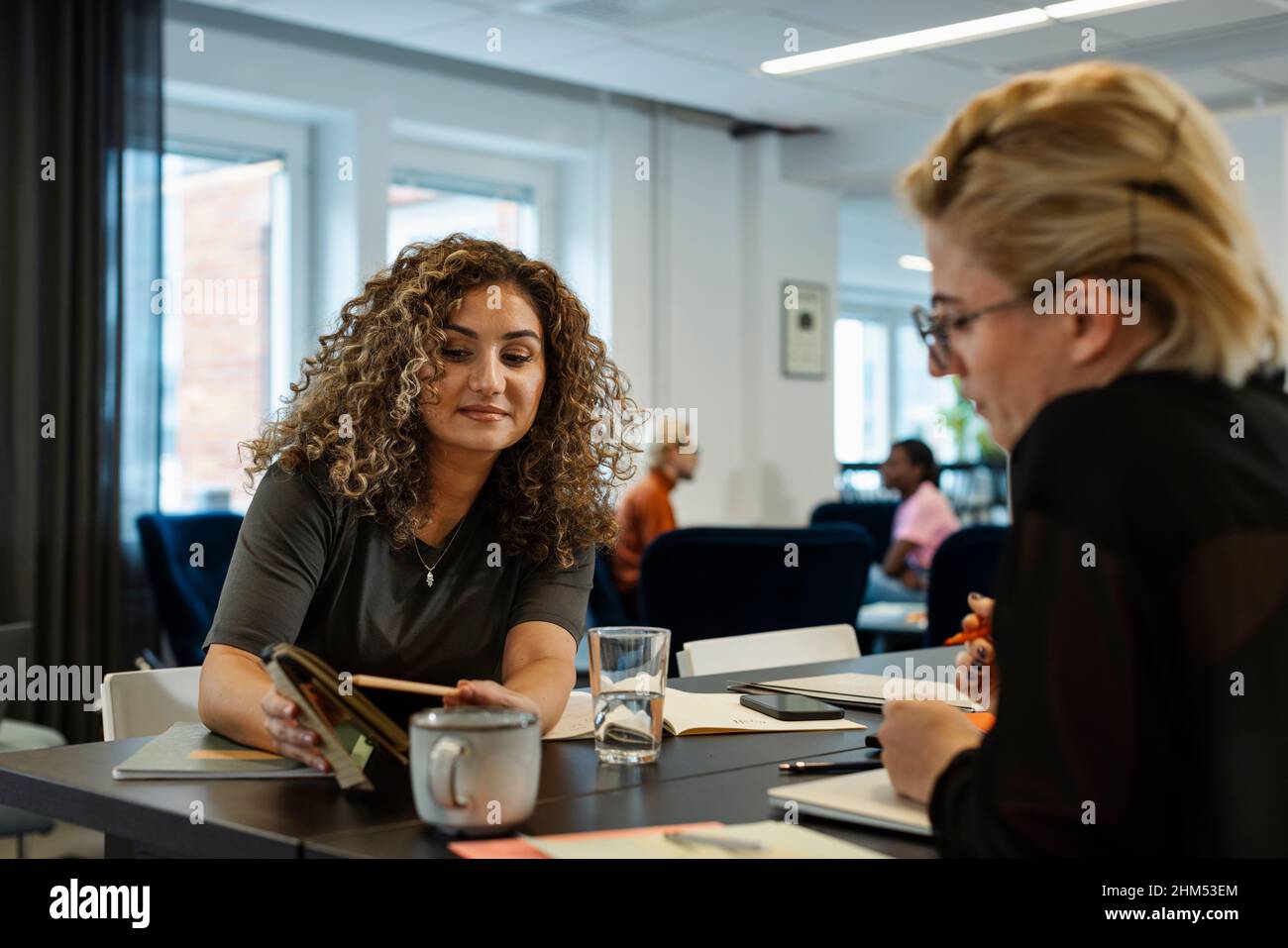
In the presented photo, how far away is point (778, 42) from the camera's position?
17.6 feet

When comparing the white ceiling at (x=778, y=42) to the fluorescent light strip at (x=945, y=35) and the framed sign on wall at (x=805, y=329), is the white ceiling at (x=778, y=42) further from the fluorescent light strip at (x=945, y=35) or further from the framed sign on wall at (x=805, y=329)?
the framed sign on wall at (x=805, y=329)

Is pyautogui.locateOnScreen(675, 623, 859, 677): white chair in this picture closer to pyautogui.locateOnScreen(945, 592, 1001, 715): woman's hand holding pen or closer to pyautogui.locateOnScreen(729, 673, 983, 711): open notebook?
pyautogui.locateOnScreen(729, 673, 983, 711): open notebook

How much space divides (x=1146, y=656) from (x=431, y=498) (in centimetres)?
116

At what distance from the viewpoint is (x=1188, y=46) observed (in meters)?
5.52

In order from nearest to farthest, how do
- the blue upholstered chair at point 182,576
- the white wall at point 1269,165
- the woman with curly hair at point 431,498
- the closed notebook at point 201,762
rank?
the closed notebook at point 201,762
the woman with curly hair at point 431,498
the blue upholstered chair at point 182,576
the white wall at point 1269,165

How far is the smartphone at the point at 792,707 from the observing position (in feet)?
5.38

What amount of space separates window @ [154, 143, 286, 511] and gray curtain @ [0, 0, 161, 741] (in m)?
0.40

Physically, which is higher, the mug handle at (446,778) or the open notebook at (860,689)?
the mug handle at (446,778)

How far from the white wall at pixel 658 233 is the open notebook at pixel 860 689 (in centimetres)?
399

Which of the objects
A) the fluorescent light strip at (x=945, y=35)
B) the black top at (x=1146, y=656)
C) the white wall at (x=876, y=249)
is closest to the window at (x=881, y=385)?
the white wall at (x=876, y=249)

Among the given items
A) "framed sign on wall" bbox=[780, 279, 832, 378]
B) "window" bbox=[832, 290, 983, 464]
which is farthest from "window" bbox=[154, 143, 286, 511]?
"window" bbox=[832, 290, 983, 464]

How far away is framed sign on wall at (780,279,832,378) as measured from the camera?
7.24 meters

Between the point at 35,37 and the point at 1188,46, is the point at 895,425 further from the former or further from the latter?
the point at 35,37

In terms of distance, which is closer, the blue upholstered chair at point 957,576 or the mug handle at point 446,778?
the mug handle at point 446,778
